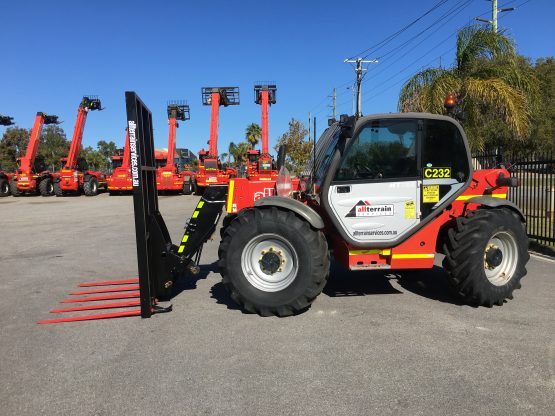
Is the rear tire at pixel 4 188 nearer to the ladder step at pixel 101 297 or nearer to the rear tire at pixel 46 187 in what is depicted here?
the rear tire at pixel 46 187

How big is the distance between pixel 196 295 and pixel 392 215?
2664mm

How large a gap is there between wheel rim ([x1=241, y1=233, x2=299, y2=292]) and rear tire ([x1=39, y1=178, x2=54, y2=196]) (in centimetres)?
2661

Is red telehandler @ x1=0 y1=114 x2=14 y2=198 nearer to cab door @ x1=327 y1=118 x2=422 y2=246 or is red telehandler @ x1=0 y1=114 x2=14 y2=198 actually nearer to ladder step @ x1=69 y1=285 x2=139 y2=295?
ladder step @ x1=69 y1=285 x2=139 y2=295

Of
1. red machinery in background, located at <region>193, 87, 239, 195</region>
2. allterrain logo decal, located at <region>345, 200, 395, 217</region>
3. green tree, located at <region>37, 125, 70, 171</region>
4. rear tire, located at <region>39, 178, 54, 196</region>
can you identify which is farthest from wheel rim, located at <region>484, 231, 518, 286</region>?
green tree, located at <region>37, 125, 70, 171</region>

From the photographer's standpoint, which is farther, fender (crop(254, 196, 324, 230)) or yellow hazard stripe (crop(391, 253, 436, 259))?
yellow hazard stripe (crop(391, 253, 436, 259))

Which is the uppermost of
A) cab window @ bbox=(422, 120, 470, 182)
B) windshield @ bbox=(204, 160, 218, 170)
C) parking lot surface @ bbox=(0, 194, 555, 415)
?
windshield @ bbox=(204, 160, 218, 170)

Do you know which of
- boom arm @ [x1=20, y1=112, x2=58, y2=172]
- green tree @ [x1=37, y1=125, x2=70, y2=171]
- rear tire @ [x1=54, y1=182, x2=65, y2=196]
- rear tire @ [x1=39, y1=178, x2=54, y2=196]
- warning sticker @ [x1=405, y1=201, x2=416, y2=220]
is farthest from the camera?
green tree @ [x1=37, y1=125, x2=70, y2=171]

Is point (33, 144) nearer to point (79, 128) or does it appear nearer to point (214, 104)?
point (79, 128)

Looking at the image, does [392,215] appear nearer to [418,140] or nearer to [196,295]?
[418,140]

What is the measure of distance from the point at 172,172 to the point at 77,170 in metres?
7.01

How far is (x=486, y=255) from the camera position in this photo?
4.80m

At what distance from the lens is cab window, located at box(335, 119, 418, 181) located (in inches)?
181

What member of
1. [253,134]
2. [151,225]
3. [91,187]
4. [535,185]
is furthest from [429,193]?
[253,134]

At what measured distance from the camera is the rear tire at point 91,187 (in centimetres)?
2609
